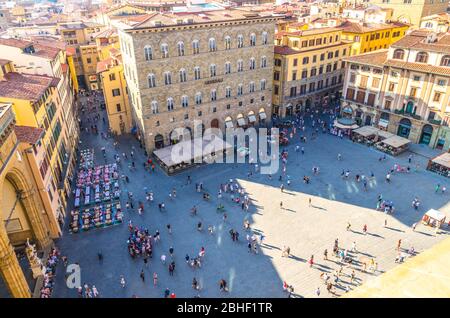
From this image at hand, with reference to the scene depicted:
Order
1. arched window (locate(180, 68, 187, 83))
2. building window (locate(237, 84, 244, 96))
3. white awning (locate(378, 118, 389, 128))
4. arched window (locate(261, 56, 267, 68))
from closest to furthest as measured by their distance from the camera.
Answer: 1. arched window (locate(180, 68, 187, 83))
2. building window (locate(237, 84, 244, 96))
3. arched window (locate(261, 56, 267, 68))
4. white awning (locate(378, 118, 389, 128))

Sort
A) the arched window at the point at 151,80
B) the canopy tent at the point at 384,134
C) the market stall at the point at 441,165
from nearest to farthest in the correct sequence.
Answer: the market stall at the point at 441,165 → the arched window at the point at 151,80 → the canopy tent at the point at 384,134

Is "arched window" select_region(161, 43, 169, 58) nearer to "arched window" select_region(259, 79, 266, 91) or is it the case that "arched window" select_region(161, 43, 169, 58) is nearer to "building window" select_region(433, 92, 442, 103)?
"arched window" select_region(259, 79, 266, 91)

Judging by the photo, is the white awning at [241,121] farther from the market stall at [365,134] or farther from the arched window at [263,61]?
the market stall at [365,134]

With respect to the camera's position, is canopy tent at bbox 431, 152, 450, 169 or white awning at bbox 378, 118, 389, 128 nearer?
canopy tent at bbox 431, 152, 450, 169

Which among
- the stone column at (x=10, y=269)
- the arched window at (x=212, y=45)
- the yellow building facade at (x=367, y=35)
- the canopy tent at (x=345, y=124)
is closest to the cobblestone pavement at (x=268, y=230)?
the stone column at (x=10, y=269)

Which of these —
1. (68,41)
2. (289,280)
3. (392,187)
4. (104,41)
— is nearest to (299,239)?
(289,280)

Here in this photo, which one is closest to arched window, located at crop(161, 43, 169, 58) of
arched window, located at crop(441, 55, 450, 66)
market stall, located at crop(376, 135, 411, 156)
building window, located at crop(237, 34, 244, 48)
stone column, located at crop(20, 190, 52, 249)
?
building window, located at crop(237, 34, 244, 48)
